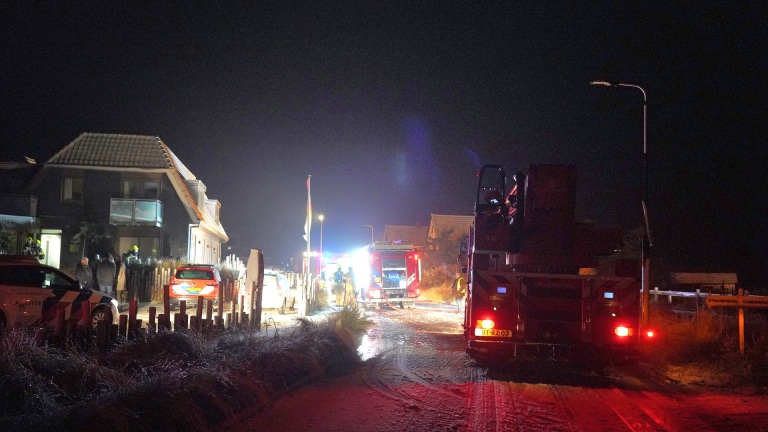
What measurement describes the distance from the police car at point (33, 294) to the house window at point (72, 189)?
69.8 feet

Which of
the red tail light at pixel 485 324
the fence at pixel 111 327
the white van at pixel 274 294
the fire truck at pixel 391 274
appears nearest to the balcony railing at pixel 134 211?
the fire truck at pixel 391 274

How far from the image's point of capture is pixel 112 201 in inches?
1272

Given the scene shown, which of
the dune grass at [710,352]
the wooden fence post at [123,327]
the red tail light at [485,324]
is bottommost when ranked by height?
the dune grass at [710,352]

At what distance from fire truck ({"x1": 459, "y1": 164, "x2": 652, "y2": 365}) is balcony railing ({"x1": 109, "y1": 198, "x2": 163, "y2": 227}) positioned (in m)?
24.8

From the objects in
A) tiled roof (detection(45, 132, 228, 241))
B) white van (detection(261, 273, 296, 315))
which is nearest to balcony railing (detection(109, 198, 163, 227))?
tiled roof (detection(45, 132, 228, 241))

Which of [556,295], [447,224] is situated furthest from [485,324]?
[447,224]

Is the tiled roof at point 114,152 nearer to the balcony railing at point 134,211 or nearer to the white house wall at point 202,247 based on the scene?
the balcony railing at point 134,211

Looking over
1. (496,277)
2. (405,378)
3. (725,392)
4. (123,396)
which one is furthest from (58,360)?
(725,392)

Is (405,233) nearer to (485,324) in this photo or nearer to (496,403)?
(485,324)

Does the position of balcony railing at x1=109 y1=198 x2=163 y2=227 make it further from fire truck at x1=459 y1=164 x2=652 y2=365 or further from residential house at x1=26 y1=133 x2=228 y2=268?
fire truck at x1=459 y1=164 x2=652 y2=365

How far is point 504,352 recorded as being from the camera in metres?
10.5

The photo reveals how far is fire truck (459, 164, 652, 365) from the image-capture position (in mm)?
10289

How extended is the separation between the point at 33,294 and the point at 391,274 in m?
18.0

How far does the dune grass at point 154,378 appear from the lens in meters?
6.01
